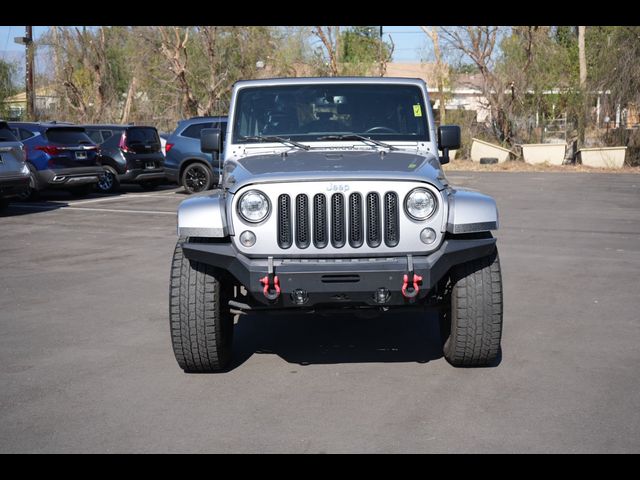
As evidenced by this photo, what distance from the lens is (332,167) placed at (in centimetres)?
569

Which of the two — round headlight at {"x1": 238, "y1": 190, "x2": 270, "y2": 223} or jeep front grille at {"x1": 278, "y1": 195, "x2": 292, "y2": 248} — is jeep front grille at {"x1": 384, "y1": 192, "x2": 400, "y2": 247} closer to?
jeep front grille at {"x1": 278, "y1": 195, "x2": 292, "y2": 248}

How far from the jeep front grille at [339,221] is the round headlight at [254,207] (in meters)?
0.09

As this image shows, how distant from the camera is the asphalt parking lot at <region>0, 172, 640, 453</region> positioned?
15.1 ft

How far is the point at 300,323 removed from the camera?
7.45 m

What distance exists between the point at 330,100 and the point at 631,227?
27.4 feet

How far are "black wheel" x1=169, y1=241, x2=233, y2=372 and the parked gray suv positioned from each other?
10828mm

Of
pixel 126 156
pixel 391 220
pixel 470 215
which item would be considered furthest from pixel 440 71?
pixel 391 220

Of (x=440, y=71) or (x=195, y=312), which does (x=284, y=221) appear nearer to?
(x=195, y=312)

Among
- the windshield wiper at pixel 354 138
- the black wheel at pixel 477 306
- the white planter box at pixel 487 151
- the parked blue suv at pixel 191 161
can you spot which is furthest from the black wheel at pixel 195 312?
the white planter box at pixel 487 151

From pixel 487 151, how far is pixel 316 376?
27802 mm

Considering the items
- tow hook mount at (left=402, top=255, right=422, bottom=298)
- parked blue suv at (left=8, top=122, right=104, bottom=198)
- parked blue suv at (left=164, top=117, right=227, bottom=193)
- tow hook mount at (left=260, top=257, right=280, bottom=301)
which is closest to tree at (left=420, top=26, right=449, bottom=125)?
parked blue suv at (left=164, top=117, right=227, bottom=193)

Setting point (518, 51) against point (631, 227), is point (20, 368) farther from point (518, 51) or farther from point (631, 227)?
point (518, 51)

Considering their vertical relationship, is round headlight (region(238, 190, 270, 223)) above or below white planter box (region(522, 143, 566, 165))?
above

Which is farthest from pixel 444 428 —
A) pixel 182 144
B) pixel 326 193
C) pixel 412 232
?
pixel 182 144
